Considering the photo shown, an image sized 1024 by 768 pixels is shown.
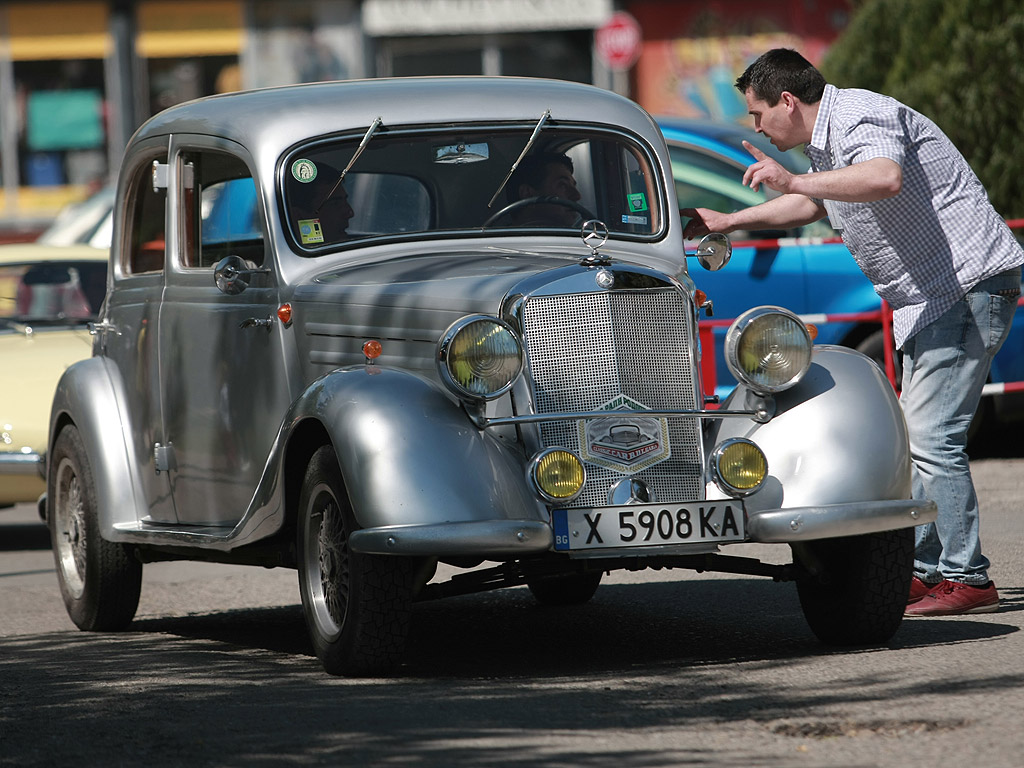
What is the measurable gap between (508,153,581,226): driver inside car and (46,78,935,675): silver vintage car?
1 cm

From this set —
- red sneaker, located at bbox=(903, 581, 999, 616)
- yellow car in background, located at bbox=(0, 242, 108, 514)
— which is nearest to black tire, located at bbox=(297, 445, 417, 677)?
red sneaker, located at bbox=(903, 581, 999, 616)

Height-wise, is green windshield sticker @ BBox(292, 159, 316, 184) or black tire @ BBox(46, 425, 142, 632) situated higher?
green windshield sticker @ BBox(292, 159, 316, 184)

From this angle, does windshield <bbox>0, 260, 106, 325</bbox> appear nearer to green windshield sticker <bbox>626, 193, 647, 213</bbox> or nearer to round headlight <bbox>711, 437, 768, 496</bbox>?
green windshield sticker <bbox>626, 193, 647, 213</bbox>

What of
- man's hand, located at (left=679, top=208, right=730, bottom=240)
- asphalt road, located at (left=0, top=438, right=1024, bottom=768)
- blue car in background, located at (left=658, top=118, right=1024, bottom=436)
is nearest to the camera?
asphalt road, located at (left=0, top=438, right=1024, bottom=768)

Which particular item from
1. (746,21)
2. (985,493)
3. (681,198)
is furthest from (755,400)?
(746,21)

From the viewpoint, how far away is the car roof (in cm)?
1105

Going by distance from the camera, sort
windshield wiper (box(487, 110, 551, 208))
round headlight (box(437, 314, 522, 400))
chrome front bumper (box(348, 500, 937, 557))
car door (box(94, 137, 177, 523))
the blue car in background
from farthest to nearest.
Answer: the blue car in background
car door (box(94, 137, 177, 523))
windshield wiper (box(487, 110, 551, 208))
round headlight (box(437, 314, 522, 400))
chrome front bumper (box(348, 500, 937, 557))

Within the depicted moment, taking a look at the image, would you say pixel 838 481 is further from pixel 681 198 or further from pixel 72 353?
pixel 72 353

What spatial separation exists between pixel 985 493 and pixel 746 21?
47.6ft

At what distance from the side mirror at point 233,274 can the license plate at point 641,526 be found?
5.68 ft

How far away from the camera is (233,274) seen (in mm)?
6441

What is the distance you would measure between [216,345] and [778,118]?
2.23 m

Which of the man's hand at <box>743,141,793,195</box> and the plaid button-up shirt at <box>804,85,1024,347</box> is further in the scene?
the plaid button-up shirt at <box>804,85,1024,347</box>

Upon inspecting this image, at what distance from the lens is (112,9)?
23.5 m
